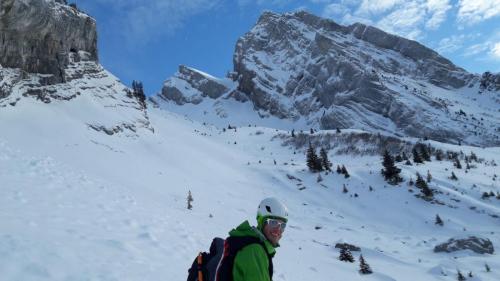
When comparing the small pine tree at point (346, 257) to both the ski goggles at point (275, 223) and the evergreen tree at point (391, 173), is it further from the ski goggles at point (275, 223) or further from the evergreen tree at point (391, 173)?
the evergreen tree at point (391, 173)

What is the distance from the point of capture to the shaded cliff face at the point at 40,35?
132 feet

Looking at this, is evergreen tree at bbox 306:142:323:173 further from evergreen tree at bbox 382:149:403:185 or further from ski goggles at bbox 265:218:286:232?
ski goggles at bbox 265:218:286:232

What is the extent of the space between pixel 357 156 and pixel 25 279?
214ft

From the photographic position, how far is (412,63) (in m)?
176

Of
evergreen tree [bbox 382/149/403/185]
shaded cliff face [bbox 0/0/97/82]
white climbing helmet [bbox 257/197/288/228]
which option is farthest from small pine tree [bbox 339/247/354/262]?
shaded cliff face [bbox 0/0/97/82]

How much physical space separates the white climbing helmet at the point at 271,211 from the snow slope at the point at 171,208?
14.4 feet

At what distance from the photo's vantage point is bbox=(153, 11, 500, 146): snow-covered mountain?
120 meters

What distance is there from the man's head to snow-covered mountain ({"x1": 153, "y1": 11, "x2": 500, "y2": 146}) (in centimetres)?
11391

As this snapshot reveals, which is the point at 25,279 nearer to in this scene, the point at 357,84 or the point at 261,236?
the point at 261,236

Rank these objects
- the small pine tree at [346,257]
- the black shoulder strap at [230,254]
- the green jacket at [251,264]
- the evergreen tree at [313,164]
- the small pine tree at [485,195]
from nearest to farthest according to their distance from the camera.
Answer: the green jacket at [251,264]
the black shoulder strap at [230,254]
the small pine tree at [346,257]
the small pine tree at [485,195]
the evergreen tree at [313,164]

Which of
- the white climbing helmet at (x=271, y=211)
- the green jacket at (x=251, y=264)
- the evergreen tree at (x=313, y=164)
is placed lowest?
the green jacket at (x=251, y=264)

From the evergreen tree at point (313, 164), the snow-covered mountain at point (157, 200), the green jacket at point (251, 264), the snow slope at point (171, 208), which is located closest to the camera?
the green jacket at point (251, 264)

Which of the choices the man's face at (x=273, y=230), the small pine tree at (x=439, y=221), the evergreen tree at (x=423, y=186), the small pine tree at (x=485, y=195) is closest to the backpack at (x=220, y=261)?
the man's face at (x=273, y=230)

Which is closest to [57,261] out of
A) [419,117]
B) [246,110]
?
[419,117]
